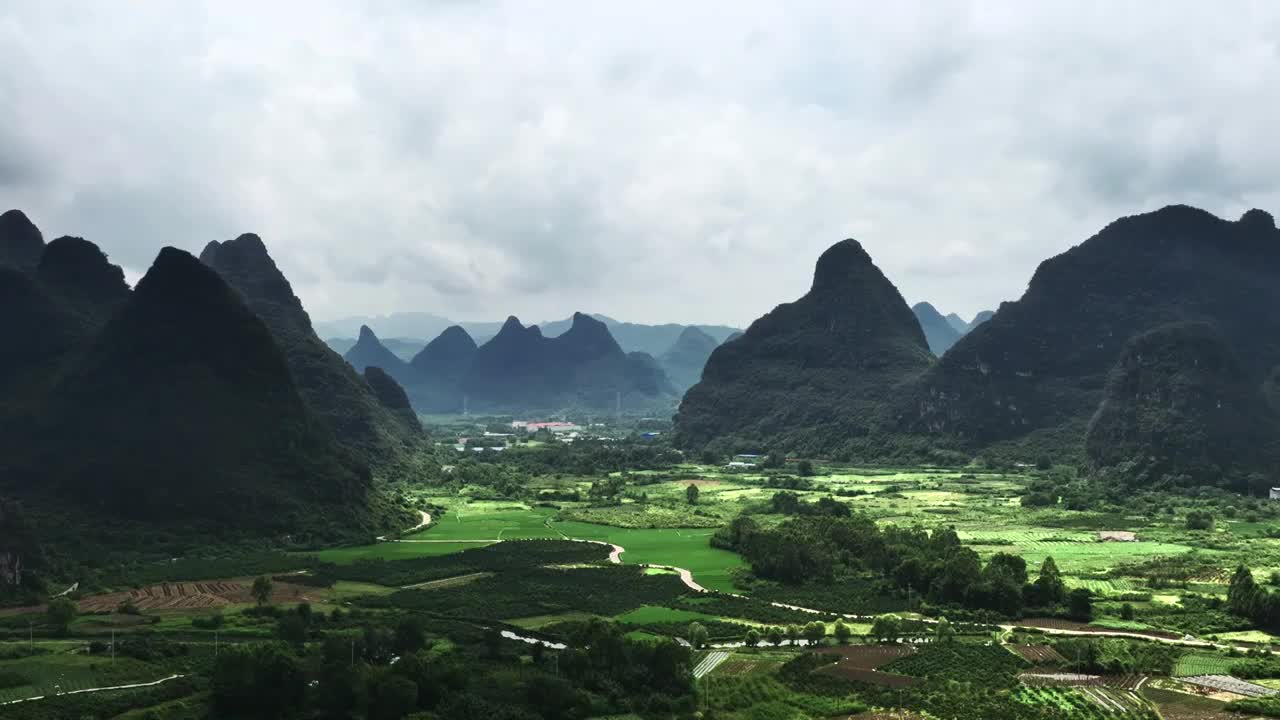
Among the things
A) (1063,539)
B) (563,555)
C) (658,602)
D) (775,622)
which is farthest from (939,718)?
(1063,539)

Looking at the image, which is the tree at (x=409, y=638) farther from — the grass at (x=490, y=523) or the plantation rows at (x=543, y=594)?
the grass at (x=490, y=523)

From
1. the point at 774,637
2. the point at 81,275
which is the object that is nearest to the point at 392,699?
the point at 774,637

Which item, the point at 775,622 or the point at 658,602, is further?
the point at 658,602

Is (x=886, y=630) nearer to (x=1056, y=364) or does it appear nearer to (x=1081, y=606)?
(x=1081, y=606)

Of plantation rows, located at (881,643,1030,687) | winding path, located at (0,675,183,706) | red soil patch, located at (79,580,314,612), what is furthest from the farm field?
red soil patch, located at (79,580,314,612)

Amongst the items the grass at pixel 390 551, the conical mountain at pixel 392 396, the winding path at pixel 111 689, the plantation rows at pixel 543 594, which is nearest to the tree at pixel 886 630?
the plantation rows at pixel 543 594

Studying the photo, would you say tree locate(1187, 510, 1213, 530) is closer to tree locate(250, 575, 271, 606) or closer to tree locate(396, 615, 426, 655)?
tree locate(396, 615, 426, 655)

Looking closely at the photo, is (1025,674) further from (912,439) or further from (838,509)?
(912,439)
